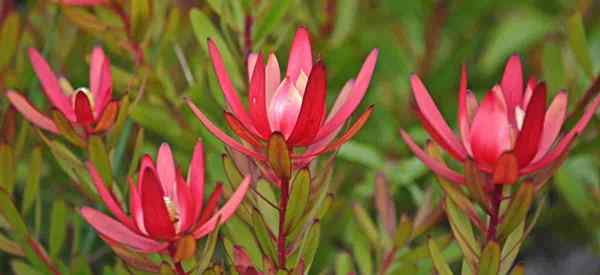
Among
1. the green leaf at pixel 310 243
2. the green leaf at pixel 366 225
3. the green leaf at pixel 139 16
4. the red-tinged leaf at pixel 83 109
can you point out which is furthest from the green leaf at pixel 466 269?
the green leaf at pixel 139 16

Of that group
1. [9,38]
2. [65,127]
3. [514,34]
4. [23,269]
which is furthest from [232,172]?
[514,34]

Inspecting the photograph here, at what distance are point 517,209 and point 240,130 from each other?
21cm

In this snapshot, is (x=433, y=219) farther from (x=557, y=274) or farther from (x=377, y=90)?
(x=557, y=274)

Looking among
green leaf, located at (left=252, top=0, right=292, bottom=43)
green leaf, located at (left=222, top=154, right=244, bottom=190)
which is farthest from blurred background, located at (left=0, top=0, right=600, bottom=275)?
green leaf, located at (left=222, top=154, right=244, bottom=190)

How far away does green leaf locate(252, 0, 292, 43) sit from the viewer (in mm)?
971

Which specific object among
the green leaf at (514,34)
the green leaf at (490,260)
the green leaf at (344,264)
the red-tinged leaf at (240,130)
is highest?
the green leaf at (514,34)

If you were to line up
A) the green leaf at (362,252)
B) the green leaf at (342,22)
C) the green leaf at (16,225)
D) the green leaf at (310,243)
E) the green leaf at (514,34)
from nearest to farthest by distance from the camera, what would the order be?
the green leaf at (310,243) → the green leaf at (16,225) → the green leaf at (362,252) → the green leaf at (342,22) → the green leaf at (514,34)

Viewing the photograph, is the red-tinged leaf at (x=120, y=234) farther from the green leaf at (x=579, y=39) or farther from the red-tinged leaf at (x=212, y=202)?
the green leaf at (x=579, y=39)

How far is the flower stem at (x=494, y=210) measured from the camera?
0.68 m

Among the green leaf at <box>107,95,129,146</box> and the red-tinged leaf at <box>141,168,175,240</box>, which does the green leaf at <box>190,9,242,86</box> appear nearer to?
the green leaf at <box>107,95,129,146</box>

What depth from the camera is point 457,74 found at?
1.37 metres

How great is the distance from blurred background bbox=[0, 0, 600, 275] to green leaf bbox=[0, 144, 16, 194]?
0.03 meters

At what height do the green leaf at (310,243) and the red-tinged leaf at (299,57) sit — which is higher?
the red-tinged leaf at (299,57)

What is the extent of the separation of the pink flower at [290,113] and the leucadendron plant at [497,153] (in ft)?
0.18
